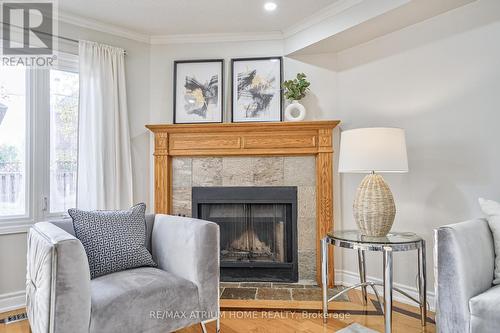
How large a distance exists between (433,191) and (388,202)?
59cm

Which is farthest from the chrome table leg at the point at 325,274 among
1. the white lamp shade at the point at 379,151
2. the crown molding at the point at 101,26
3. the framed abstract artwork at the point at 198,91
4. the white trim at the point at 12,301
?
the crown molding at the point at 101,26

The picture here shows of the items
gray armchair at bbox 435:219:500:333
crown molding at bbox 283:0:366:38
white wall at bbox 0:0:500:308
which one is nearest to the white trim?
white wall at bbox 0:0:500:308

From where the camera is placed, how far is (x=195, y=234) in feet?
6.36

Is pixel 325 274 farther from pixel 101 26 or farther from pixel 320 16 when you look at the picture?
pixel 101 26

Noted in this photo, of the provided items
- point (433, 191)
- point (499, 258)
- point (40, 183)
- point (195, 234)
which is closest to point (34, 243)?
point (195, 234)

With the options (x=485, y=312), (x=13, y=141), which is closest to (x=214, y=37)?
(x=13, y=141)

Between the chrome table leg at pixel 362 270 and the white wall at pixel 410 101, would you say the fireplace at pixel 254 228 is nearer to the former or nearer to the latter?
the white wall at pixel 410 101

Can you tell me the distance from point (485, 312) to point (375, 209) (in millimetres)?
835

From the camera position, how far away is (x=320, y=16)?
2967 mm

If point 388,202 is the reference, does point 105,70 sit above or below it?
above

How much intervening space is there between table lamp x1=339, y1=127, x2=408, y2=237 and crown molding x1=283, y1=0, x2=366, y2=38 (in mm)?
1137

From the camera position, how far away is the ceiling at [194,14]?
2789mm

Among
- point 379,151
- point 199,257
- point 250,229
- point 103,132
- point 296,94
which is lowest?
point 250,229

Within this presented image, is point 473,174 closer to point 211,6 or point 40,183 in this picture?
point 211,6
